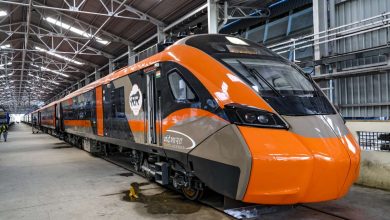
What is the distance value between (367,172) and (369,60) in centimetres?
324

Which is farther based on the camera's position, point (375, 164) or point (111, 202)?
point (375, 164)

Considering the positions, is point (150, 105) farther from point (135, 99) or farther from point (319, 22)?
point (319, 22)

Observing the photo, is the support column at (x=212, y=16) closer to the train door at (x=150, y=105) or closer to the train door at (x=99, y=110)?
the train door at (x=99, y=110)

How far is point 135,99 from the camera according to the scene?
23.4 feet

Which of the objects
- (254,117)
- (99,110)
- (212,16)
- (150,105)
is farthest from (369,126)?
(99,110)

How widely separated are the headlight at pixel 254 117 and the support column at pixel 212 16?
313 inches

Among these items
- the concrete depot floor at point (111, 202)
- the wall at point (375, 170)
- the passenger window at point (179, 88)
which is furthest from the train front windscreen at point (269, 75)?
the wall at point (375, 170)

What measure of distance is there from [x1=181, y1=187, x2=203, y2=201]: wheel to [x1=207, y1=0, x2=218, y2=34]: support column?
23.0ft

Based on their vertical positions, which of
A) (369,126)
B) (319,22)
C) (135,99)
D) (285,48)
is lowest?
(369,126)

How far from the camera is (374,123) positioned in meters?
6.86

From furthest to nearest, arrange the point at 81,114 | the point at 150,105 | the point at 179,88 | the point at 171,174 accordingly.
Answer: the point at 81,114 < the point at 150,105 < the point at 171,174 < the point at 179,88

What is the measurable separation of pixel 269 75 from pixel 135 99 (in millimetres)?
3240

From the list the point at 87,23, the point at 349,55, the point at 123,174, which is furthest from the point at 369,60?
the point at 87,23

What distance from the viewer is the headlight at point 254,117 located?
13.4ft
